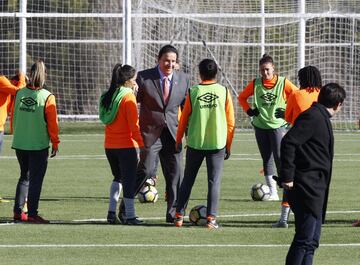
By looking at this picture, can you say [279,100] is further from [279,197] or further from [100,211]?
[100,211]

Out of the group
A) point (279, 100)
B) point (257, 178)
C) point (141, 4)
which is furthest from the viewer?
point (141, 4)

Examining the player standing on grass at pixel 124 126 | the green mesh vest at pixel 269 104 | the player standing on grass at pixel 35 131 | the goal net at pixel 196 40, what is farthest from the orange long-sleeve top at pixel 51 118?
the goal net at pixel 196 40

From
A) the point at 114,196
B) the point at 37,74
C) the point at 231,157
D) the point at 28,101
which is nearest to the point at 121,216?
the point at 114,196

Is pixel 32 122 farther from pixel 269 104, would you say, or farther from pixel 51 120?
pixel 269 104

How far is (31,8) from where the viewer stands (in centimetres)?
3797

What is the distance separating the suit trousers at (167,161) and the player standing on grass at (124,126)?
1.41 ft

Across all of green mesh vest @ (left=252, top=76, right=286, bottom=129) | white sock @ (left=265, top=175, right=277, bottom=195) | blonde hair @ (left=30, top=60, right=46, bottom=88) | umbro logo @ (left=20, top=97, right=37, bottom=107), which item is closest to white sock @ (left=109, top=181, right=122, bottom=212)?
umbro logo @ (left=20, top=97, right=37, bottom=107)

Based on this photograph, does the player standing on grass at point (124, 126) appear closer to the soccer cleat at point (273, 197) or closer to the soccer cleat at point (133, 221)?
the soccer cleat at point (133, 221)

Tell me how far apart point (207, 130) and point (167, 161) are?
36.3 inches

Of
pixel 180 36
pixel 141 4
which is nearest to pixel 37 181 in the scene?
pixel 141 4

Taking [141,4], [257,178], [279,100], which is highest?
[141,4]

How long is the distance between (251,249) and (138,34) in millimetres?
19786

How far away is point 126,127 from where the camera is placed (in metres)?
13.8

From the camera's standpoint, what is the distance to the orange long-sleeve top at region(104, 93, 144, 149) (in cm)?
1370
